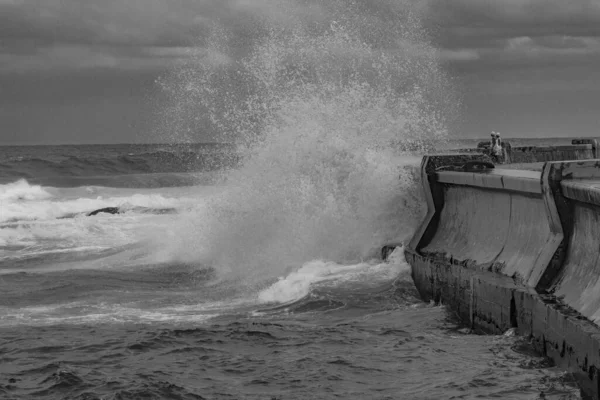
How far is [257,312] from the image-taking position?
10945 mm

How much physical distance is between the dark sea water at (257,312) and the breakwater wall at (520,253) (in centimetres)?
22

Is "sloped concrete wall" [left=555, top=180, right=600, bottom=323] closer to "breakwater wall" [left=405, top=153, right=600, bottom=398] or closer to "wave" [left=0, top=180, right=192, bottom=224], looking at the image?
"breakwater wall" [left=405, top=153, right=600, bottom=398]

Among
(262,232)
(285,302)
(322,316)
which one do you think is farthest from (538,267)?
(262,232)

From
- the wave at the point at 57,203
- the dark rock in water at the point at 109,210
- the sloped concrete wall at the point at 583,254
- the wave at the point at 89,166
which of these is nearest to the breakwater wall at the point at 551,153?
the sloped concrete wall at the point at 583,254

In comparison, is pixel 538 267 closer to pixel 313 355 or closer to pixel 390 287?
pixel 313 355

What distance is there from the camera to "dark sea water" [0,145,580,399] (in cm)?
765

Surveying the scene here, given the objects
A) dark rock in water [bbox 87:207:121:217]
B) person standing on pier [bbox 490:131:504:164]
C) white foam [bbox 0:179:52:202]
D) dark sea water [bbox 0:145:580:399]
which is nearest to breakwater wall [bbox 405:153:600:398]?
dark sea water [bbox 0:145:580:399]

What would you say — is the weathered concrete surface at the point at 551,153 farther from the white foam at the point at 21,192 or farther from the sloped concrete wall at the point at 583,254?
the white foam at the point at 21,192

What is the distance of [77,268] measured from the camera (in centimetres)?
1596

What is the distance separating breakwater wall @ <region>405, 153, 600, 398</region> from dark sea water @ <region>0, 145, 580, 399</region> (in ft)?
0.74

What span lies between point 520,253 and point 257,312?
3.17m

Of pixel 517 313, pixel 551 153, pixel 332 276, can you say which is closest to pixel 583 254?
pixel 517 313

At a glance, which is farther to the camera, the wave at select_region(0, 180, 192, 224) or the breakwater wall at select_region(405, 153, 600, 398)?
the wave at select_region(0, 180, 192, 224)

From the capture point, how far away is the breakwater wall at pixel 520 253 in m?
7.14
